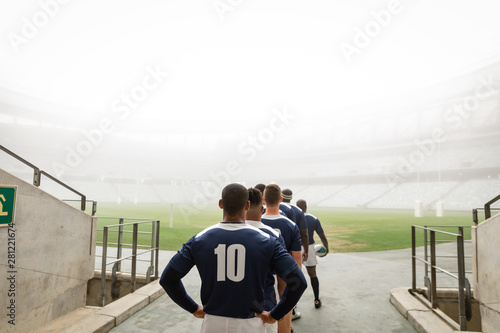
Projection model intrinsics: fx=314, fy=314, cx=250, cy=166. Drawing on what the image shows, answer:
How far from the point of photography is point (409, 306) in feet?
14.7

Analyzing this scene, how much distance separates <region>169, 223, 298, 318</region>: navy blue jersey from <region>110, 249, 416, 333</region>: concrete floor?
8.23 feet

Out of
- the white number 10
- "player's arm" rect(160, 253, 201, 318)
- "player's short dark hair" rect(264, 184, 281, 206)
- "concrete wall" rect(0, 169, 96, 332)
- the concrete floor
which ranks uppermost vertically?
"player's short dark hair" rect(264, 184, 281, 206)

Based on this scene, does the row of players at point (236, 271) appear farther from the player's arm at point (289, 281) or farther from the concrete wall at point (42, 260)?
the concrete wall at point (42, 260)

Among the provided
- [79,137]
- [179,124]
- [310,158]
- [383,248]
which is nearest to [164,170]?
[79,137]

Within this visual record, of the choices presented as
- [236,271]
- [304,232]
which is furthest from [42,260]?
[236,271]

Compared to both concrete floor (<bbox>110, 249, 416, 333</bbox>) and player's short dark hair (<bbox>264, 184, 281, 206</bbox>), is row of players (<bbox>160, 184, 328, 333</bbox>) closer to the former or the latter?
player's short dark hair (<bbox>264, 184, 281, 206</bbox>)

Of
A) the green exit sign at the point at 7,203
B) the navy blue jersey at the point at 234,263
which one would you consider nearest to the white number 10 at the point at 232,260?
the navy blue jersey at the point at 234,263

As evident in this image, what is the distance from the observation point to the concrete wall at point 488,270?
4449 mm

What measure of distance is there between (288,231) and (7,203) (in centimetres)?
359

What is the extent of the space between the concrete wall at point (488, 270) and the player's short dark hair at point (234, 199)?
4325mm

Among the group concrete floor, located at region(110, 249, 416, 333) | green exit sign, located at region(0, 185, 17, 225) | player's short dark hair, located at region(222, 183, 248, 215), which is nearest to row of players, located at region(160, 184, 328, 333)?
player's short dark hair, located at region(222, 183, 248, 215)

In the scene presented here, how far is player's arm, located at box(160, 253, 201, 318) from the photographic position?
5.86 ft

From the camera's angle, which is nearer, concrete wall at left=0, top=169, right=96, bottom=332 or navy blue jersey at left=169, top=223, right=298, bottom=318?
navy blue jersey at left=169, top=223, right=298, bottom=318

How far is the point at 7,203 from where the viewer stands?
401cm
